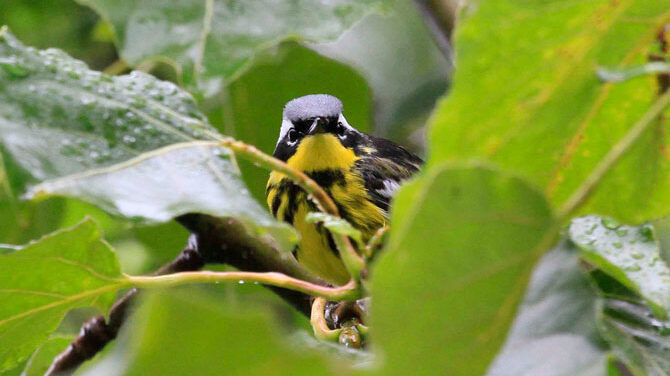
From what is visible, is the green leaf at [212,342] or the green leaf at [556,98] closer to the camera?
the green leaf at [212,342]

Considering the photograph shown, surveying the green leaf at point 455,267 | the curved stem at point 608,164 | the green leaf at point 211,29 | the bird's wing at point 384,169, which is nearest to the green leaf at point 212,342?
the green leaf at point 455,267

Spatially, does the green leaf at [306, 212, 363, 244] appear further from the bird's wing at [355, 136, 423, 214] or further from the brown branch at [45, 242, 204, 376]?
the bird's wing at [355, 136, 423, 214]

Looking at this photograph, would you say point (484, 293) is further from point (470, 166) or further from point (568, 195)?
point (568, 195)

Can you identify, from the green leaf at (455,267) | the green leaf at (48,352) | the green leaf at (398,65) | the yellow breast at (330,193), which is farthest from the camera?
the green leaf at (398,65)

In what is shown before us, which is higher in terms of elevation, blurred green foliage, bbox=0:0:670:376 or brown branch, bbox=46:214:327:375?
blurred green foliage, bbox=0:0:670:376

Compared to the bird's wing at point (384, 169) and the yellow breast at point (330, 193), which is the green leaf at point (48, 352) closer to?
the yellow breast at point (330, 193)

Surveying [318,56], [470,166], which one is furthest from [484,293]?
[318,56]

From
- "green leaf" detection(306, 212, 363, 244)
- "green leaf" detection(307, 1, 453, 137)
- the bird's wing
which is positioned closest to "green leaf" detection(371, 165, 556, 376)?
"green leaf" detection(306, 212, 363, 244)

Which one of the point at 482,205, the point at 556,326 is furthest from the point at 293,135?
the point at 482,205
